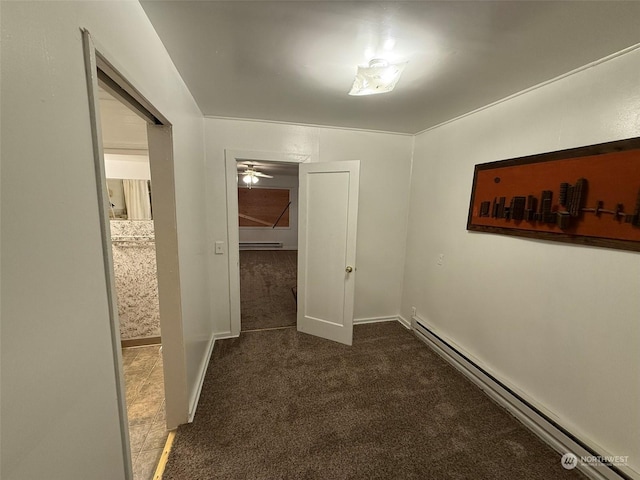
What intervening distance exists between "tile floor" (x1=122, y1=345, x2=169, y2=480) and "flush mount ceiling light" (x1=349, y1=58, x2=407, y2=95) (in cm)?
262

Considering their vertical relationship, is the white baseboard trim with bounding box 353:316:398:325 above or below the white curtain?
below

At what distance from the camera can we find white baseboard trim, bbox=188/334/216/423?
1679 mm

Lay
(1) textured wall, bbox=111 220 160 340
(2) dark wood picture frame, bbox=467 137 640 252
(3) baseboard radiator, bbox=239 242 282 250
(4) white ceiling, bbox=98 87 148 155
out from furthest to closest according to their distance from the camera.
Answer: (3) baseboard radiator, bbox=239 242 282 250, (1) textured wall, bbox=111 220 160 340, (4) white ceiling, bbox=98 87 148 155, (2) dark wood picture frame, bbox=467 137 640 252

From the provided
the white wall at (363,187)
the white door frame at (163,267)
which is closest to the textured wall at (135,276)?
the white wall at (363,187)

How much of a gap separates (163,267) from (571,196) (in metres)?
2.53

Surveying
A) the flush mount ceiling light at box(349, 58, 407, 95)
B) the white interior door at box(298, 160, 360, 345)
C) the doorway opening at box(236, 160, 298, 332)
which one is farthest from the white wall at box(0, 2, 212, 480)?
the doorway opening at box(236, 160, 298, 332)

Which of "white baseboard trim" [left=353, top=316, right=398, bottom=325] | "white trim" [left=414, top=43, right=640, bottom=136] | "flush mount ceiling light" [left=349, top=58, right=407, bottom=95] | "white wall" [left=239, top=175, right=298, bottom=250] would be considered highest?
"white trim" [left=414, top=43, right=640, bottom=136]

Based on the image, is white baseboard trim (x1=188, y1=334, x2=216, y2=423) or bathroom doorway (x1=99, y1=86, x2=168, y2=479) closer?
white baseboard trim (x1=188, y1=334, x2=216, y2=423)

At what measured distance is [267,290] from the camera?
13.5 feet

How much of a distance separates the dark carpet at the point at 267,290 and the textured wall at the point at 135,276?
3.36 ft

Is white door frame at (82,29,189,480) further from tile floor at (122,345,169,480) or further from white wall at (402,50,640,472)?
white wall at (402,50,640,472)

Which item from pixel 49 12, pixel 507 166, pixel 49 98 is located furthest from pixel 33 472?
pixel 507 166

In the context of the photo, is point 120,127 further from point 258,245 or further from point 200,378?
point 258,245

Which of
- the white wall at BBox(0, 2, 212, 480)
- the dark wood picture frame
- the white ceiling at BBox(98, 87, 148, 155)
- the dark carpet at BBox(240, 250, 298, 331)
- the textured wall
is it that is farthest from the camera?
the dark carpet at BBox(240, 250, 298, 331)
